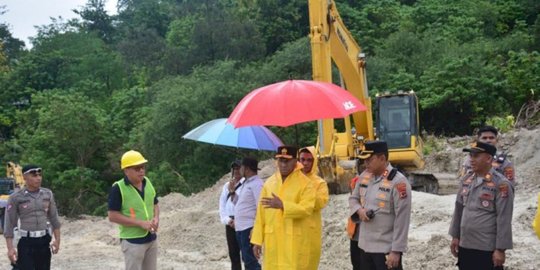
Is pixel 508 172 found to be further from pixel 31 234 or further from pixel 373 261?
pixel 31 234

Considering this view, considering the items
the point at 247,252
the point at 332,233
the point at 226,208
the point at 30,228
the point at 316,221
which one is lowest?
the point at 332,233

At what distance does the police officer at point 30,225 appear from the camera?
25.0 feet

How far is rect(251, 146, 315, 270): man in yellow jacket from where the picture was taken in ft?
20.7

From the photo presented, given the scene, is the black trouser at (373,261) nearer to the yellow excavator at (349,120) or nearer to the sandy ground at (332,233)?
the sandy ground at (332,233)

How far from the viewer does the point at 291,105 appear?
6367mm

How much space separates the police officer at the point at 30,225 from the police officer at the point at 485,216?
179 inches

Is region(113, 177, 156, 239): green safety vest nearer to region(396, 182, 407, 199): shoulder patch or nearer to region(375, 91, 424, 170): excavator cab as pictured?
region(396, 182, 407, 199): shoulder patch

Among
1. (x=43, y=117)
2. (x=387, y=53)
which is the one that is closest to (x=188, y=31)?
(x=43, y=117)

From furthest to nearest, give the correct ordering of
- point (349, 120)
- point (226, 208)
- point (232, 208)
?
point (349, 120) → point (226, 208) → point (232, 208)

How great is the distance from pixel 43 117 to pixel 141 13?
21.2 metres

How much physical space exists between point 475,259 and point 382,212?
0.85 metres

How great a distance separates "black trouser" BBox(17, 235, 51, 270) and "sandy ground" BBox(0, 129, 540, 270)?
176 inches

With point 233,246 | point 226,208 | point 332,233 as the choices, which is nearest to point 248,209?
point 226,208

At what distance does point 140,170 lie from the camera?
666cm
